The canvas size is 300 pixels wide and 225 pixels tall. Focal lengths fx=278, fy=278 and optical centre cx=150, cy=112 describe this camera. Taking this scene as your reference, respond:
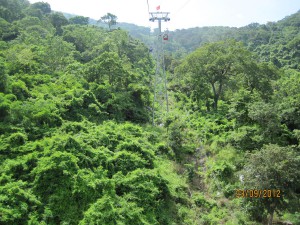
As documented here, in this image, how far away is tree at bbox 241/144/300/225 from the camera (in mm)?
13258

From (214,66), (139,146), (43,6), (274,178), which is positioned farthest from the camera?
(43,6)

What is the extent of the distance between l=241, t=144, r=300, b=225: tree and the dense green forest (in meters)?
0.05

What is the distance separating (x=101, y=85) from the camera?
85.6ft

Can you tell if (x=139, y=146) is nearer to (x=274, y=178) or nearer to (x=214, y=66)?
(x=274, y=178)

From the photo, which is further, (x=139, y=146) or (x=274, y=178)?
(x=139, y=146)

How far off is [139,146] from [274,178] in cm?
850

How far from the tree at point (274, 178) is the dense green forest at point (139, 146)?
48 mm

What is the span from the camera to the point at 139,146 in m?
18.5

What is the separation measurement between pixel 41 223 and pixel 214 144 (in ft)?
48.3
